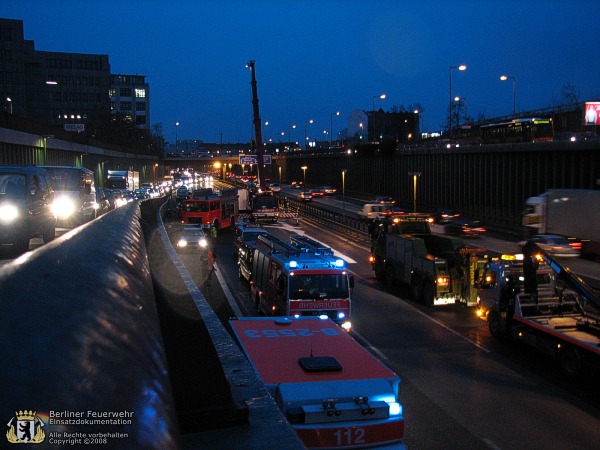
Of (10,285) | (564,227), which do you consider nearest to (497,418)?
(10,285)

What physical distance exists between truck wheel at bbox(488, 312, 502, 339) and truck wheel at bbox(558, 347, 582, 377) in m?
3.49

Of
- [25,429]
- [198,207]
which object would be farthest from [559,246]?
[25,429]

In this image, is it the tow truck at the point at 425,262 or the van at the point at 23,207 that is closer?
the van at the point at 23,207

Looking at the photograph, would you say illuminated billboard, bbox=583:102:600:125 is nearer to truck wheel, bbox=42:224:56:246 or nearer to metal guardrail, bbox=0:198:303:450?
truck wheel, bbox=42:224:56:246

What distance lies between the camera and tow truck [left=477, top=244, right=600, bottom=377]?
15.5 m

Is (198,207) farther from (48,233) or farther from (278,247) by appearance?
(48,233)

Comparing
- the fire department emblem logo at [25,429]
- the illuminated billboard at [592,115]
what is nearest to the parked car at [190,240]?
the fire department emblem logo at [25,429]

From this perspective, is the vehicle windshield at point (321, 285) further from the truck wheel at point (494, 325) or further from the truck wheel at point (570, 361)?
the truck wheel at point (570, 361)

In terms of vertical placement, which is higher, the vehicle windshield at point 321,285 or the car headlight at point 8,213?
the car headlight at point 8,213

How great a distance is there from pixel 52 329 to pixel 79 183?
17.9m

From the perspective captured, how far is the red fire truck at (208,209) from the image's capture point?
46.9 m

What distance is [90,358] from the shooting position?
6.57ft

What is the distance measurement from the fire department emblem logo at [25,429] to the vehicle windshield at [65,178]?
58.3ft

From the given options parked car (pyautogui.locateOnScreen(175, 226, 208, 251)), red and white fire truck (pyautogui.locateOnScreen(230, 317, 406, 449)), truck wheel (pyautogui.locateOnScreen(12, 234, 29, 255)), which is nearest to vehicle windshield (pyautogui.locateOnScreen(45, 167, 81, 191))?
truck wheel (pyautogui.locateOnScreen(12, 234, 29, 255))
